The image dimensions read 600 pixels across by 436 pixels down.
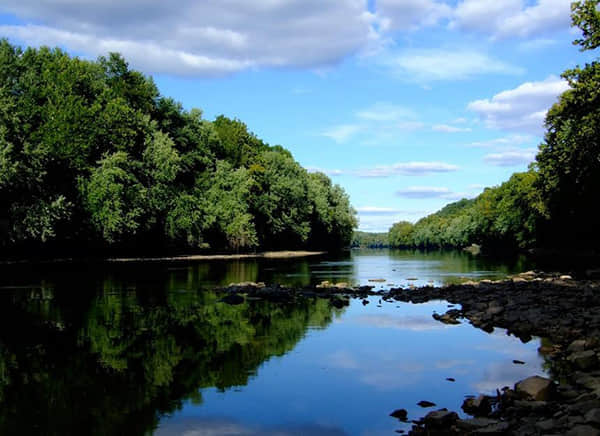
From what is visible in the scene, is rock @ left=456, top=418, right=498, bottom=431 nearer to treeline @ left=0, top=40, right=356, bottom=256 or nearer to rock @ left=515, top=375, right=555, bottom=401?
rock @ left=515, top=375, right=555, bottom=401

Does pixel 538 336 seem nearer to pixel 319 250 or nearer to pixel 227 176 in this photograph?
pixel 227 176

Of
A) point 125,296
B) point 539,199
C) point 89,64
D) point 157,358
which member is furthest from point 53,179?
point 539,199

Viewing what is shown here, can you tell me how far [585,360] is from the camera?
1467 centimetres

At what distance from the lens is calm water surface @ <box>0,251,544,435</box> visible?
11422mm

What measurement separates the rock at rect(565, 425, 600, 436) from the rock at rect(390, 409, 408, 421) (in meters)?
3.28

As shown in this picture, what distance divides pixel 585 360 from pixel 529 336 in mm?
5611

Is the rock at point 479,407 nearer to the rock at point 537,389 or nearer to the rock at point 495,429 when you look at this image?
the rock at point 537,389

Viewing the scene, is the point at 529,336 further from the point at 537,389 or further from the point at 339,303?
the point at 339,303

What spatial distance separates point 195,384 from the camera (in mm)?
13898

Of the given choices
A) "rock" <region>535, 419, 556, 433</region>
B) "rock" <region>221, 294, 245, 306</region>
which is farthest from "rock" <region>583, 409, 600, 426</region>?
"rock" <region>221, 294, 245, 306</region>

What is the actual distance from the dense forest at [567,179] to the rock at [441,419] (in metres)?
35.0

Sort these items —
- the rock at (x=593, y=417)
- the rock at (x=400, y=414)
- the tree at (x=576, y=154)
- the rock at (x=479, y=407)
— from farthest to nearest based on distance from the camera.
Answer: the tree at (x=576, y=154) < the rock at (x=400, y=414) < the rock at (x=479, y=407) < the rock at (x=593, y=417)

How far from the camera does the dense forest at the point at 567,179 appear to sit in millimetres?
39812

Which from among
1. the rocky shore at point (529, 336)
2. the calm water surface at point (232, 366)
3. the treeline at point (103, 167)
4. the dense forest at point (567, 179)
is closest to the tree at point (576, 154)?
the dense forest at point (567, 179)
